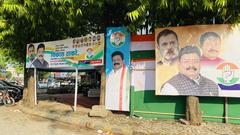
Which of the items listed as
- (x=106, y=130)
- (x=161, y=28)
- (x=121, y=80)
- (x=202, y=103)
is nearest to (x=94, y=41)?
(x=121, y=80)

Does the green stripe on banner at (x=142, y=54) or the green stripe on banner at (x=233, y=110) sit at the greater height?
the green stripe on banner at (x=142, y=54)

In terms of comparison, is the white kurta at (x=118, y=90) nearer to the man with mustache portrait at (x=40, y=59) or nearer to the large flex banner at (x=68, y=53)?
the large flex banner at (x=68, y=53)

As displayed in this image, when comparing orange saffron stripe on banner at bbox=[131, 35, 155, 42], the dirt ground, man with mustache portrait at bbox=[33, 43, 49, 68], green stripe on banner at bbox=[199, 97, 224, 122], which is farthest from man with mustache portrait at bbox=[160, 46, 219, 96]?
man with mustache portrait at bbox=[33, 43, 49, 68]

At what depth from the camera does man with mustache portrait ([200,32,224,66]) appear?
10227mm

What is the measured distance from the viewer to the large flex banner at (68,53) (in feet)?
41.8

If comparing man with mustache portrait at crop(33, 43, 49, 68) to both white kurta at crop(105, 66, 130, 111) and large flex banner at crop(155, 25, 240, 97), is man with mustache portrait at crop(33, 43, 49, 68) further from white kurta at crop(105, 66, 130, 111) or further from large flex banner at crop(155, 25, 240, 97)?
large flex banner at crop(155, 25, 240, 97)

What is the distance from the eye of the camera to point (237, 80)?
10008mm

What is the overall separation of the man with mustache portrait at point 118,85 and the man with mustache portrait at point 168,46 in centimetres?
152

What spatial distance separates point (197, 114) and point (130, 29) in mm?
3448

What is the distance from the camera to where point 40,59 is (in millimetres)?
15773

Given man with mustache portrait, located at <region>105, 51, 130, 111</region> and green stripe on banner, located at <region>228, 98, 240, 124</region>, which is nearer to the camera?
green stripe on banner, located at <region>228, 98, 240, 124</region>

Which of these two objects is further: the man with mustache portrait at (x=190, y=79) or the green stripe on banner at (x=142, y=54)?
the green stripe on banner at (x=142, y=54)

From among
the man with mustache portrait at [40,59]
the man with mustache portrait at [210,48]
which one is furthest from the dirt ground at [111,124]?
the man with mustache portrait at [40,59]

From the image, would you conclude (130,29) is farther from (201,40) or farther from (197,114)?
(197,114)
